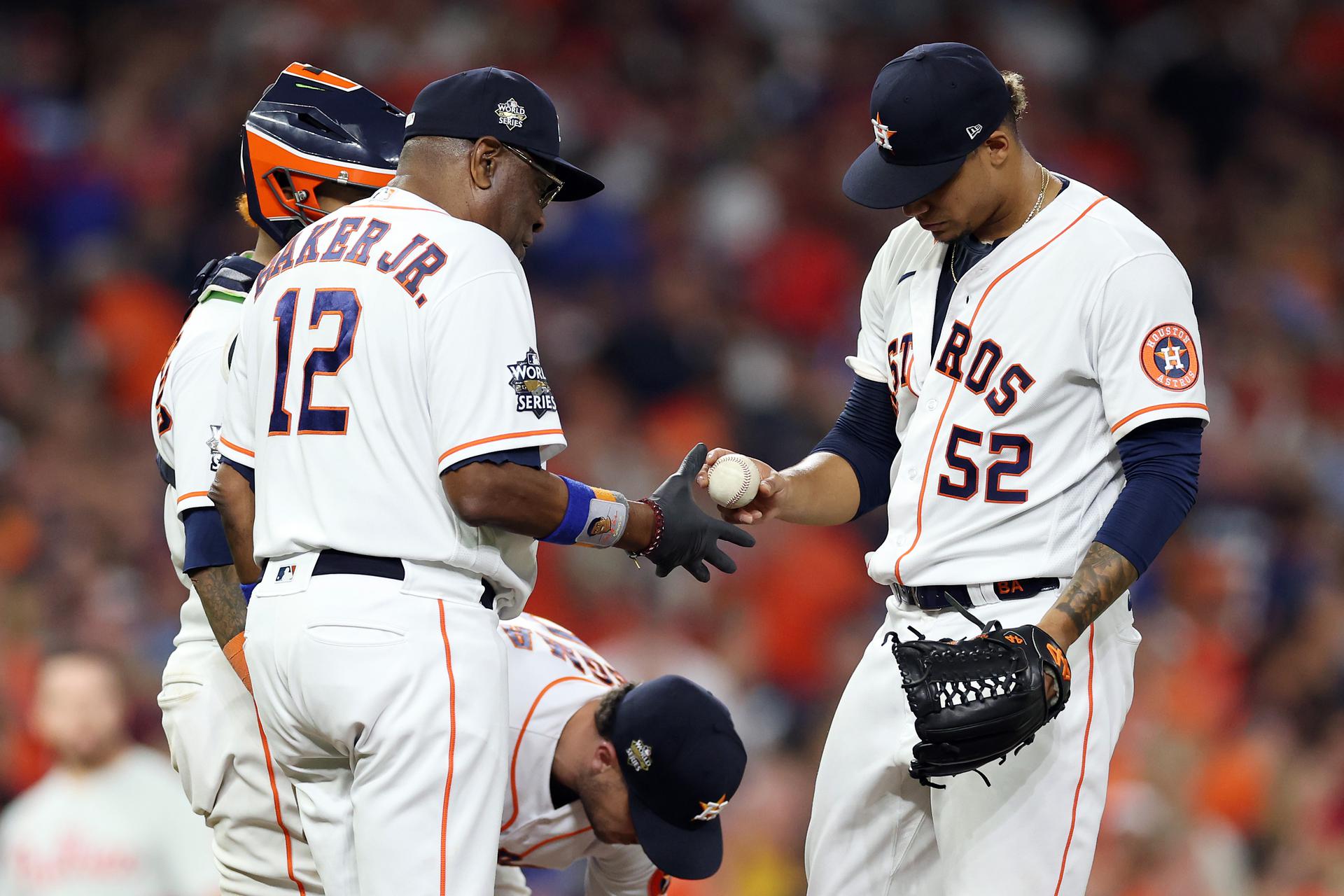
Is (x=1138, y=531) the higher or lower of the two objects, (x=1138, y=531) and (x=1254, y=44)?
the lower

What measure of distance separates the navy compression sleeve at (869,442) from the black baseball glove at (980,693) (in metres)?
0.80

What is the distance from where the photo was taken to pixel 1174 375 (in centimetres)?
277

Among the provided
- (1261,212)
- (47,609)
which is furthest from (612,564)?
(1261,212)

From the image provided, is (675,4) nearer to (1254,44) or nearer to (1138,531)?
(1254,44)

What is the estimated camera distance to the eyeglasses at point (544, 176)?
296 cm

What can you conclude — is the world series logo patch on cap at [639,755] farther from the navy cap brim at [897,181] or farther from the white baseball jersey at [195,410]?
the navy cap brim at [897,181]

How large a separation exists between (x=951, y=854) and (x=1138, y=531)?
29.0 inches

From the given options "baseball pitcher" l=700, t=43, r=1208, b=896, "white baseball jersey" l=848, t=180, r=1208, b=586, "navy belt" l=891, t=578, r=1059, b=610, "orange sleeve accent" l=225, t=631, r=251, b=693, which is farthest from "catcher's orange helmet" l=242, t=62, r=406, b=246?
"navy belt" l=891, t=578, r=1059, b=610

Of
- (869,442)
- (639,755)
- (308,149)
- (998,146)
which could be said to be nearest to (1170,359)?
(998,146)

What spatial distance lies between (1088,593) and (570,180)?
1314 mm

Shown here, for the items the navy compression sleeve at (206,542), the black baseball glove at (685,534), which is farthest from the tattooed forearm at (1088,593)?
the navy compression sleeve at (206,542)

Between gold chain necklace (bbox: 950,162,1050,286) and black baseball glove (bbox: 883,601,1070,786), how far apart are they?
2.56 ft

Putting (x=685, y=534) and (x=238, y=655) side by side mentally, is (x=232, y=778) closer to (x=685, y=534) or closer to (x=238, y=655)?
(x=238, y=655)

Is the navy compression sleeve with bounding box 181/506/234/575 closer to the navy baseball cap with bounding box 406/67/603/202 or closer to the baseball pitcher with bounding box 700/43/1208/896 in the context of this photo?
the navy baseball cap with bounding box 406/67/603/202
